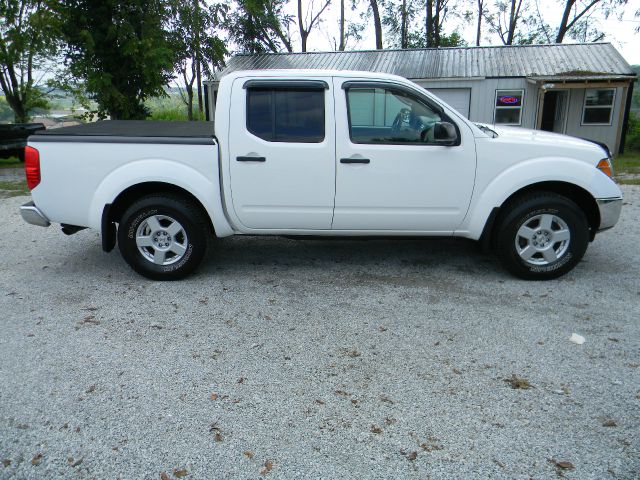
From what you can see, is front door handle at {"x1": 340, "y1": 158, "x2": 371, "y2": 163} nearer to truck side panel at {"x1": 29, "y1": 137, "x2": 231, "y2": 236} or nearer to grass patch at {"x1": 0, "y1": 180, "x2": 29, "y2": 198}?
truck side panel at {"x1": 29, "y1": 137, "x2": 231, "y2": 236}

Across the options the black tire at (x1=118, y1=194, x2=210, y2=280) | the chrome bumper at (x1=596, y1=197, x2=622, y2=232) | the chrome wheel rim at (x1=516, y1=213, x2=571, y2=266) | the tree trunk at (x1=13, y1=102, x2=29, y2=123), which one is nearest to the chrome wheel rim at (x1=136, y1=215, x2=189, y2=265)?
the black tire at (x1=118, y1=194, x2=210, y2=280)

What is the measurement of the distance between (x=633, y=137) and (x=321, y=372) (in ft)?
69.3

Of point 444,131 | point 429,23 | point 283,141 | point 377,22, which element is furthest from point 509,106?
point 377,22

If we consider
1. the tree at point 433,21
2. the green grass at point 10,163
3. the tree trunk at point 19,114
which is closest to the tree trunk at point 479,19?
the tree at point 433,21

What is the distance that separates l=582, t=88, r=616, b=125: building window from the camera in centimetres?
1891

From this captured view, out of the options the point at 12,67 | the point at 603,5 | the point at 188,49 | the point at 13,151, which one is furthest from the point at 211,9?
the point at 603,5

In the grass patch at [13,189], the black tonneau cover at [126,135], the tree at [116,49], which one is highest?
the tree at [116,49]

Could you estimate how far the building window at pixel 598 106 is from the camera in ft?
62.0

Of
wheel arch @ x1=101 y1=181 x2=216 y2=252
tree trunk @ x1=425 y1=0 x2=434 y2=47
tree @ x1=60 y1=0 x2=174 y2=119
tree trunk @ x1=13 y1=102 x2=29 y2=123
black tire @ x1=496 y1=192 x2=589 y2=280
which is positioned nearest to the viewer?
black tire @ x1=496 y1=192 x2=589 y2=280

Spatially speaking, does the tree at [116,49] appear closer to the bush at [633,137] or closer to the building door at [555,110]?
the building door at [555,110]

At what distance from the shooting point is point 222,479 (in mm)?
2502

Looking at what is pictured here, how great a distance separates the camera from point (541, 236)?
16.2 ft

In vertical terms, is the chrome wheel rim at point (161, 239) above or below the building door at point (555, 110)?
below

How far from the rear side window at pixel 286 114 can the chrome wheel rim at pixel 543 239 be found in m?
2.15
